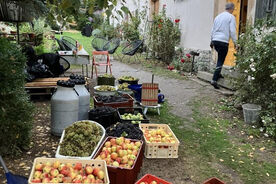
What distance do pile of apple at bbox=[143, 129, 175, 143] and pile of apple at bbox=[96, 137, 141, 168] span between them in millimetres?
513

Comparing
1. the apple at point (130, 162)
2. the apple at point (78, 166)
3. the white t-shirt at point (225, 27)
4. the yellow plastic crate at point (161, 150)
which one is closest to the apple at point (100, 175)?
the apple at point (78, 166)

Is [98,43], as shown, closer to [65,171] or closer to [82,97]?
[82,97]

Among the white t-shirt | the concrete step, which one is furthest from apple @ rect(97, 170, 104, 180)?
the white t-shirt

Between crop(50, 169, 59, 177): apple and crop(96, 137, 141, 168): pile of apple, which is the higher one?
crop(50, 169, 59, 177): apple

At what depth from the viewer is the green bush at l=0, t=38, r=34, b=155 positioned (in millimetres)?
3225

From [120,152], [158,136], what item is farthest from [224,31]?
[120,152]

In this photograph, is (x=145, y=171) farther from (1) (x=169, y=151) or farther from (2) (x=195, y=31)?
(2) (x=195, y=31)

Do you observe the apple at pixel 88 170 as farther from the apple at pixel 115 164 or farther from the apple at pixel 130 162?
the apple at pixel 130 162

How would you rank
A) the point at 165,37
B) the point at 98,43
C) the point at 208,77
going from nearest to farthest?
the point at 208,77, the point at 165,37, the point at 98,43

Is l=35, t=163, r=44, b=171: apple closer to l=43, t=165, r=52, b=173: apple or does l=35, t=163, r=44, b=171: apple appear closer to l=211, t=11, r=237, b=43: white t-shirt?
A: l=43, t=165, r=52, b=173: apple

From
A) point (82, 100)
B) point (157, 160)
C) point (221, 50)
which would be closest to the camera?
point (157, 160)

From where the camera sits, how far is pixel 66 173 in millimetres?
2381

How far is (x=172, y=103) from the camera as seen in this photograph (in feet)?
21.0

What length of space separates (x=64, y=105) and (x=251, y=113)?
3154mm
